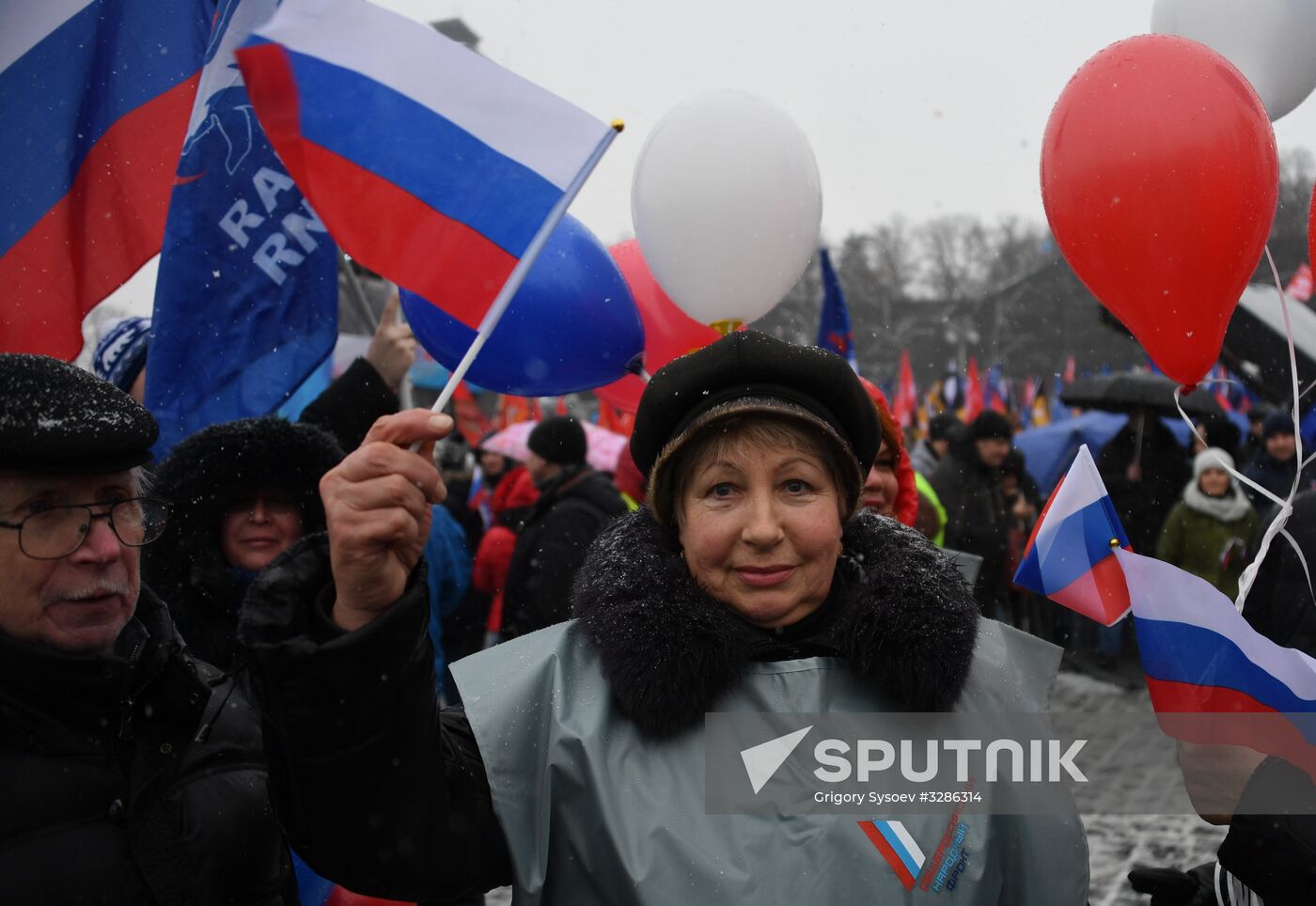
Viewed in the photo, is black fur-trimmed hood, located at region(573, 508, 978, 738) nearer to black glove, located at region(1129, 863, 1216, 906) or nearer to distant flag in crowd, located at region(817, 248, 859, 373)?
black glove, located at region(1129, 863, 1216, 906)

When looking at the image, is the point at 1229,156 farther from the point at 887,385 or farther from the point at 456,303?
the point at 887,385

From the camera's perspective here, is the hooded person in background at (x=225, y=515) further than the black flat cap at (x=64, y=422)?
Yes

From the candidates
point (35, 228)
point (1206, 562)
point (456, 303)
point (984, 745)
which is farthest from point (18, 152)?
point (1206, 562)

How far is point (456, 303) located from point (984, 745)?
1.15 meters

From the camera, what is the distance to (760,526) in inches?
75.9

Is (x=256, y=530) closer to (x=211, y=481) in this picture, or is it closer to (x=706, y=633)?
(x=211, y=481)

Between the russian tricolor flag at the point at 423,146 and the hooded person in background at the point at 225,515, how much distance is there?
1.06 m

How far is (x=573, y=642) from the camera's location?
76.1 inches

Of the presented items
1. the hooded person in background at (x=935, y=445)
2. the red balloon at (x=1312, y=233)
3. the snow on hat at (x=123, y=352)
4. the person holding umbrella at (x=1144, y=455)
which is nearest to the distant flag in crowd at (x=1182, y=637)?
the red balloon at (x=1312, y=233)

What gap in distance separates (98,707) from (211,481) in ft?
3.69

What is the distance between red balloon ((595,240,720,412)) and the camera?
132 inches

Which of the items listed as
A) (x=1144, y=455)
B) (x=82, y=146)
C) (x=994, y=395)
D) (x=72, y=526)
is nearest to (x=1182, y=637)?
(x=72, y=526)

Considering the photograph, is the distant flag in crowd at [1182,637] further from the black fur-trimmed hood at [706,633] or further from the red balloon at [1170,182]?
the red balloon at [1170,182]

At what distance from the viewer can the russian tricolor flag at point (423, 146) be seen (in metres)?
1.96
